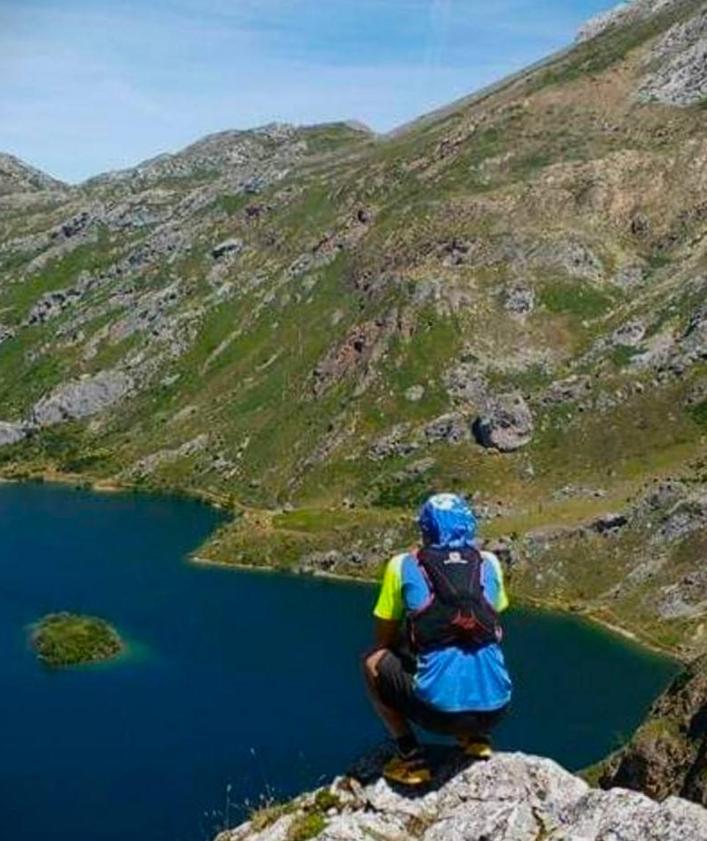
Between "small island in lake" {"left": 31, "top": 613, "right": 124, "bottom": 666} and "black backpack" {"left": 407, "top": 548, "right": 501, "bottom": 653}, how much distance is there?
544ft

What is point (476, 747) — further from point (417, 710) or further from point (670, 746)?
point (670, 746)

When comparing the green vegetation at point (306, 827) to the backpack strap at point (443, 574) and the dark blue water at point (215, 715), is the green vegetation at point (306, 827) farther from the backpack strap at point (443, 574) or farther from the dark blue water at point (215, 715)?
the dark blue water at point (215, 715)

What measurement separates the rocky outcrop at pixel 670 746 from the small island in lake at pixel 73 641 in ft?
516

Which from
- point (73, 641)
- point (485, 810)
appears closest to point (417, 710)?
point (485, 810)

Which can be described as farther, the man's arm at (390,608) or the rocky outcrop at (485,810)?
the man's arm at (390,608)

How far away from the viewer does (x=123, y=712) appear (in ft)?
509

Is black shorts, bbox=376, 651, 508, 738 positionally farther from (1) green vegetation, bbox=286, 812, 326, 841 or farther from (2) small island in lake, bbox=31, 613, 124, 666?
(2) small island in lake, bbox=31, 613, 124, 666

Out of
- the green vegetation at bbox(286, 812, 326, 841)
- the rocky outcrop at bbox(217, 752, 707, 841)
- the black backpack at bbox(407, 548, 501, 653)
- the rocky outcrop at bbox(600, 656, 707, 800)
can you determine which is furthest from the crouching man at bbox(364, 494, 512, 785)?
the rocky outcrop at bbox(600, 656, 707, 800)

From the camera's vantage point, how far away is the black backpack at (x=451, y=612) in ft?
58.4

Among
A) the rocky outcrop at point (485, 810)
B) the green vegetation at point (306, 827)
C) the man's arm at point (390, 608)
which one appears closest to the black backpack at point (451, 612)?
the man's arm at point (390, 608)

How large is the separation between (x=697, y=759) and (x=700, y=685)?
3802 millimetres

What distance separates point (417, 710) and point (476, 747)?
4.26 ft

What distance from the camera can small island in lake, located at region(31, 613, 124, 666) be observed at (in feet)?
579

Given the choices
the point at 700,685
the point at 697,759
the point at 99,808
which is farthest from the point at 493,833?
the point at 99,808
